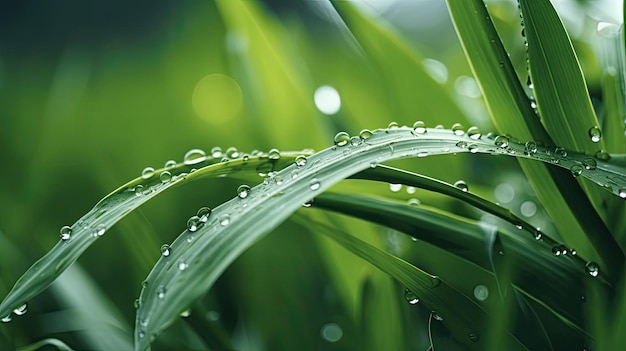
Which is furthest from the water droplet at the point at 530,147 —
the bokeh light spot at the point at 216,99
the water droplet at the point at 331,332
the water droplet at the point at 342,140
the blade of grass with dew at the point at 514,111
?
the bokeh light spot at the point at 216,99

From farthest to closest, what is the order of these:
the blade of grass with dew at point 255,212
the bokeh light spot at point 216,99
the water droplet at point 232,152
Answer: the bokeh light spot at point 216,99, the water droplet at point 232,152, the blade of grass with dew at point 255,212

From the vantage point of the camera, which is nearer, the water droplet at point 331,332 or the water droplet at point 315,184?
the water droplet at point 315,184

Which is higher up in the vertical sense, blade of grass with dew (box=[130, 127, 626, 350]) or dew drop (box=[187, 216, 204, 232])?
dew drop (box=[187, 216, 204, 232])

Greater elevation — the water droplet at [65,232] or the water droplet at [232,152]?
the water droplet at [232,152]

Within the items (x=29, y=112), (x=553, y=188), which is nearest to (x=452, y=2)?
(x=553, y=188)

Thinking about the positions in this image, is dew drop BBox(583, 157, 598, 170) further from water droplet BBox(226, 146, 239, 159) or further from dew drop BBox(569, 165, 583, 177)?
water droplet BBox(226, 146, 239, 159)

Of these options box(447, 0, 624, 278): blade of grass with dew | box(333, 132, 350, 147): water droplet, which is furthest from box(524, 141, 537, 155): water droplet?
box(333, 132, 350, 147): water droplet

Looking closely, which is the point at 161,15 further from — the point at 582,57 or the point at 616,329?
the point at 616,329

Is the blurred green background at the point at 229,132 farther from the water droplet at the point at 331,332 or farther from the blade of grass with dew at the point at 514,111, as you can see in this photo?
the blade of grass with dew at the point at 514,111
